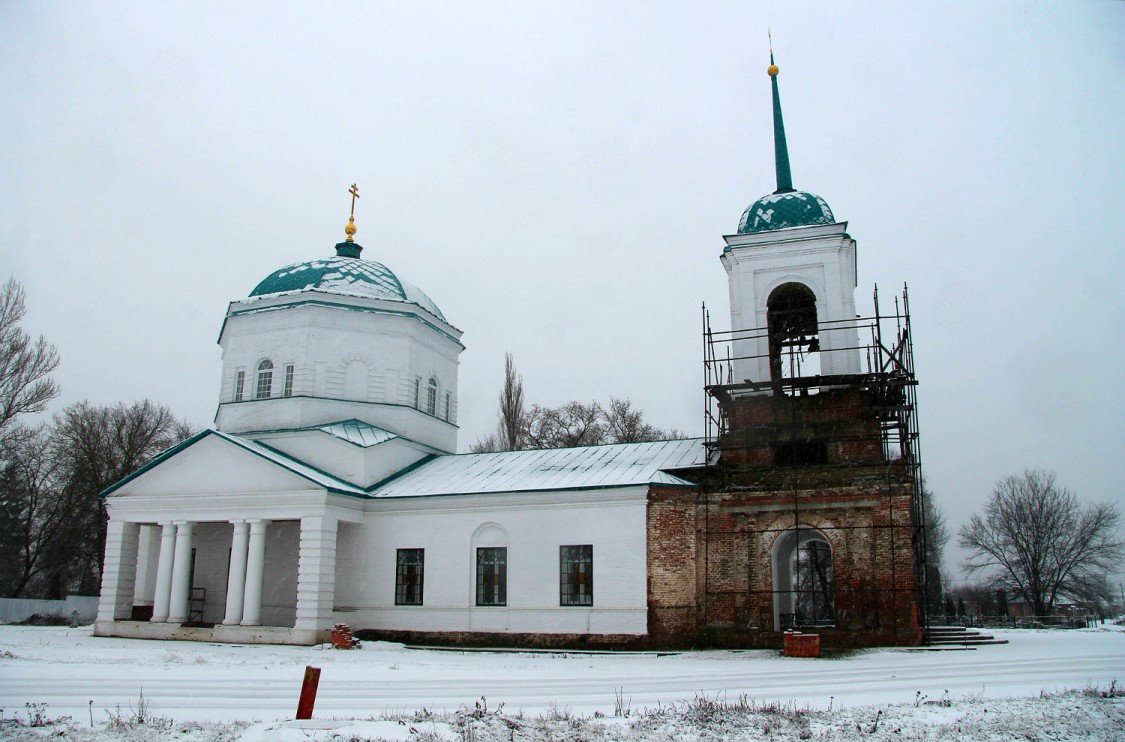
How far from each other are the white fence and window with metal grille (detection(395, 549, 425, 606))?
1764 centimetres

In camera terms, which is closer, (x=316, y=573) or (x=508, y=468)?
(x=316, y=573)

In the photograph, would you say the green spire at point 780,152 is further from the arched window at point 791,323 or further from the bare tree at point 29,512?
the bare tree at point 29,512

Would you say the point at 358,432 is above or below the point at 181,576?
above

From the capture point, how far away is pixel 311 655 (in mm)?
18625

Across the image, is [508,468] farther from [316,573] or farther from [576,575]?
[316,573]

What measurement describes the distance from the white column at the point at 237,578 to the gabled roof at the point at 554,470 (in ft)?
11.2

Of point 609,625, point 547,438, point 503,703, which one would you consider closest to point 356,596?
point 609,625

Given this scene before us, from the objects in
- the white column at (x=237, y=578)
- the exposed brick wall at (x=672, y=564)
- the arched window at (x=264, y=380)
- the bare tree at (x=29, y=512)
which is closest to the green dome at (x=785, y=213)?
the exposed brick wall at (x=672, y=564)

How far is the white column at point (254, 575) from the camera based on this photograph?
21812 millimetres

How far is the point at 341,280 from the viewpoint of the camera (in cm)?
2686

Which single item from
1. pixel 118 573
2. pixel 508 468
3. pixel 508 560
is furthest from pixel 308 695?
pixel 118 573

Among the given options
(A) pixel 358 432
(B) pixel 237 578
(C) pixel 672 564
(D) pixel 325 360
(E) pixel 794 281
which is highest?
(E) pixel 794 281

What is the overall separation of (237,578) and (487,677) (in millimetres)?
10524

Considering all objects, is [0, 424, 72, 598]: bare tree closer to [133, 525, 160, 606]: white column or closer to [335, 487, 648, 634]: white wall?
[133, 525, 160, 606]: white column
